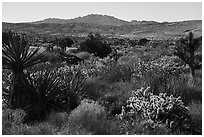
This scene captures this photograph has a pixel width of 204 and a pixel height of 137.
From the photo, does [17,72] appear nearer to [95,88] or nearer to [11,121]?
Result: [11,121]

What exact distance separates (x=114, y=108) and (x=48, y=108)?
136cm

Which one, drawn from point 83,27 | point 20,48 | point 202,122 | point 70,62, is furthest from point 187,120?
point 83,27

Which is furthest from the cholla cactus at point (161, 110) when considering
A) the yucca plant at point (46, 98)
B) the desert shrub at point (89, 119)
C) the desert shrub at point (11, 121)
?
the desert shrub at point (11, 121)

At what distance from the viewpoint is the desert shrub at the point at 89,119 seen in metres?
5.86

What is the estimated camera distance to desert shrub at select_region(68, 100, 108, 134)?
5.86 m

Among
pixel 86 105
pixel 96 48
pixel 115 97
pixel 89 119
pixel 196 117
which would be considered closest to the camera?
pixel 89 119

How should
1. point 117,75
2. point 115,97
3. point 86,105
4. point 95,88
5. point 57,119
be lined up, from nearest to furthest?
point 57,119
point 86,105
point 115,97
point 95,88
point 117,75

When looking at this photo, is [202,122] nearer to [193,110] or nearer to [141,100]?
[193,110]

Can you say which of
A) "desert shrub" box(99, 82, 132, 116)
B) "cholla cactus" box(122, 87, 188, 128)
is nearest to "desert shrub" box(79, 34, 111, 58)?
"desert shrub" box(99, 82, 132, 116)

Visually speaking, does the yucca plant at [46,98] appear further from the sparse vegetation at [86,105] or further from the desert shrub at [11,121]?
the desert shrub at [11,121]

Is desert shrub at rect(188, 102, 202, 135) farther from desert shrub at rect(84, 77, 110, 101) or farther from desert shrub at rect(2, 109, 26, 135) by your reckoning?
desert shrub at rect(2, 109, 26, 135)

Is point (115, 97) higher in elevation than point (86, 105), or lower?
lower

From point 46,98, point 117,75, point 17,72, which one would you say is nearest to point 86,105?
point 46,98

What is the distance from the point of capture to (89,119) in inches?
239
